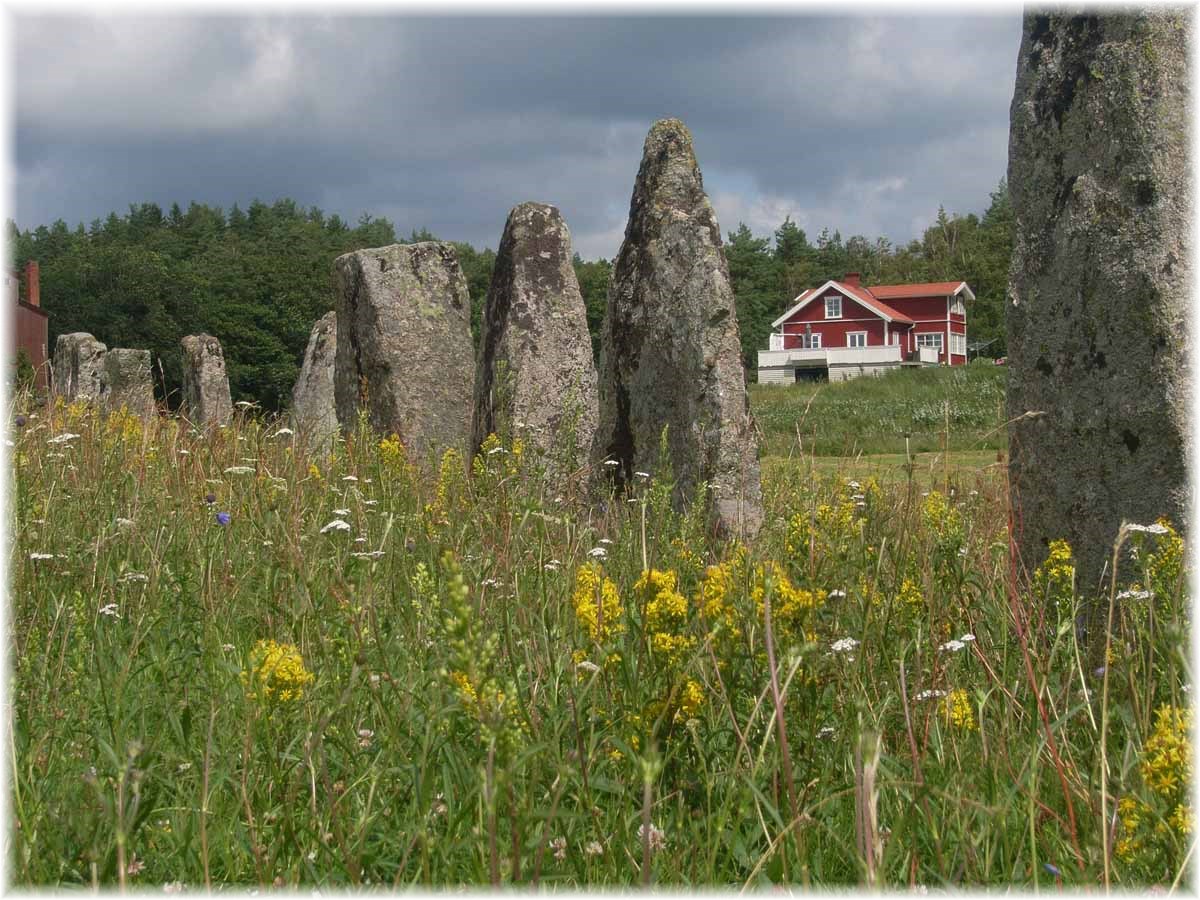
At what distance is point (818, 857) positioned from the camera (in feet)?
7.27

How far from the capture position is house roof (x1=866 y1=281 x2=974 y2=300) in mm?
61344

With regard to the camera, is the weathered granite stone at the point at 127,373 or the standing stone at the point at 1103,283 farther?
the weathered granite stone at the point at 127,373

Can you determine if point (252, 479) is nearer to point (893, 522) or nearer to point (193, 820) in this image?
point (893, 522)

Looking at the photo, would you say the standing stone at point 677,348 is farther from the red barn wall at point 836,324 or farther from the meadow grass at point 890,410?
the red barn wall at point 836,324

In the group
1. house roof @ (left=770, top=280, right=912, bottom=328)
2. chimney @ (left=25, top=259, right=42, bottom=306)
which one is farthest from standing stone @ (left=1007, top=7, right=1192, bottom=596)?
house roof @ (left=770, top=280, right=912, bottom=328)

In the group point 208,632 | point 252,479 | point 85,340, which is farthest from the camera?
point 85,340

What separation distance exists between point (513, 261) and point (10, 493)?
252 inches

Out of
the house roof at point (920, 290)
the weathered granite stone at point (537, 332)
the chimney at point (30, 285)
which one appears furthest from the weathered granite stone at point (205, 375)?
the house roof at point (920, 290)

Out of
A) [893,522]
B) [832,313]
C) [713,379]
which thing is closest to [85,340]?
[713,379]

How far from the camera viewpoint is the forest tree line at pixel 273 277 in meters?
56.3

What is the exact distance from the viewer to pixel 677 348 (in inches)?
288

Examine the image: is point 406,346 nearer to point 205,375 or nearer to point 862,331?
point 205,375

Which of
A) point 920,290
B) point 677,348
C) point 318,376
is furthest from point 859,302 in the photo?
point 677,348

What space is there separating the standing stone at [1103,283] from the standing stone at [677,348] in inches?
101
